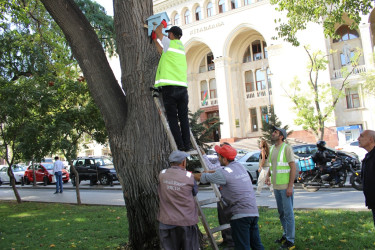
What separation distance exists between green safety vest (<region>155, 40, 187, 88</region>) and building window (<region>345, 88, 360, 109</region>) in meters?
33.3

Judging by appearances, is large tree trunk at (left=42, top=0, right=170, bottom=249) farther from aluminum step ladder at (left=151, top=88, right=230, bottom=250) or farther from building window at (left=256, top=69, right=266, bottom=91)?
building window at (left=256, top=69, right=266, bottom=91)

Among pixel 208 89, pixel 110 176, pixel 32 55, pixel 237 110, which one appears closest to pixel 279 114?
pixel 237 110

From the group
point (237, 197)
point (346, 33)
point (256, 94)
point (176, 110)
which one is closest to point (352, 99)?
point (346, 33)

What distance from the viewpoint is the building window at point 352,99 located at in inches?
1351

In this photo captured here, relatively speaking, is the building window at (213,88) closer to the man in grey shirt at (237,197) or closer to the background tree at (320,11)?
the background tree at (320,11)

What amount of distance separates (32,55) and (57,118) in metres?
4.49

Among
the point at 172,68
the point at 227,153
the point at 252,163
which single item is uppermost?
the point at 172,68

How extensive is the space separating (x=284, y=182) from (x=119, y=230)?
404 cm

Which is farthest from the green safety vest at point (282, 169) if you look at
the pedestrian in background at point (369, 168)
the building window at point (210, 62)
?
the building window at point (210, 62)

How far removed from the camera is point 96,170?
2238cm

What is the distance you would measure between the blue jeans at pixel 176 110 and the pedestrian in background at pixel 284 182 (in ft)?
5.55

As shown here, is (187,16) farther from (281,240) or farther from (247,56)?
(281,240)

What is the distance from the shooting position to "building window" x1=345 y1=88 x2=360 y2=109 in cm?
3431

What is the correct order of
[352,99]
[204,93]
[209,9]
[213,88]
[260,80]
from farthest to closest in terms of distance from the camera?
[204,93] → [213,88] → [260,80] → [209,9] → [352,99]
